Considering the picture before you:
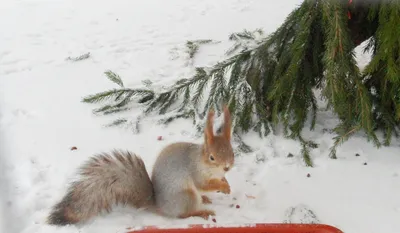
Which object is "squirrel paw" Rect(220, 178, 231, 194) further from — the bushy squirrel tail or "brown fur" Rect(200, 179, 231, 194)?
the bushy squirrel tail

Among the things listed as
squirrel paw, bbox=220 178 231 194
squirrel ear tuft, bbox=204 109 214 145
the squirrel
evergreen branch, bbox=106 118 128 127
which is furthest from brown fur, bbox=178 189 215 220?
evergreen branch, bbox=106 118 128 127

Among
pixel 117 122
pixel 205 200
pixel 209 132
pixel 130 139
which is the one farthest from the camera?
pixel 117 122

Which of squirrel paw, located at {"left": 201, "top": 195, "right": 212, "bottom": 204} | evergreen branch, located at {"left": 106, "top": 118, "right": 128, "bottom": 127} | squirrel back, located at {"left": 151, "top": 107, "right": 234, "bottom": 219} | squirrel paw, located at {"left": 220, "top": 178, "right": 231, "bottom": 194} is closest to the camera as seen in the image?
squirrel back, located at {"left": 151, "top": 107, "right": 234, "bottom": 219}

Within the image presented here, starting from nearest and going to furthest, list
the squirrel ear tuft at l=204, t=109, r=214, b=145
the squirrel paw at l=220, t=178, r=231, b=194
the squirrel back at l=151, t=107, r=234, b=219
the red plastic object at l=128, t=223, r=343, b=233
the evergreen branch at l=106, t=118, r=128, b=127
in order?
the red plastic object at l=128, t=223, r=343, b=233 → the squirrel ear tuft at l=204, t=109, r=214, b=145 → the squirrel back at l=151, t=107, r=234, b=219 → the squirrel paw at l=220, t=178, r=231, b=194 → the evergreen branch at l=106, t=118, r=128, b=127

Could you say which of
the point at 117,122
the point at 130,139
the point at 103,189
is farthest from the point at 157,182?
the point at 117,122

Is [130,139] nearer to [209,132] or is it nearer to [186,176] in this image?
[186,176]

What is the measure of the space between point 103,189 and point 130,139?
2.77ft

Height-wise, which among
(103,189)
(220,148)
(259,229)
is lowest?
(259,229)

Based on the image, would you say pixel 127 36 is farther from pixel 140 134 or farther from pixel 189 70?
pixel 140 134

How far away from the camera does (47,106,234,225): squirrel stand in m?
2.16

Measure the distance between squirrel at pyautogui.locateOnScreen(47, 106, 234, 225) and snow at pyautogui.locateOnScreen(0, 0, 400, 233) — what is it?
0.08m

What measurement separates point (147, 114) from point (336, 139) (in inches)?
49.4

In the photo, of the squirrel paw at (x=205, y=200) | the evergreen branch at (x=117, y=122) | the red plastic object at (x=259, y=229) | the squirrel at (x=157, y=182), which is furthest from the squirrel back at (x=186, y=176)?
the evergreen branch at (x=117, y=122)

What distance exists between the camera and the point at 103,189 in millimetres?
2166
